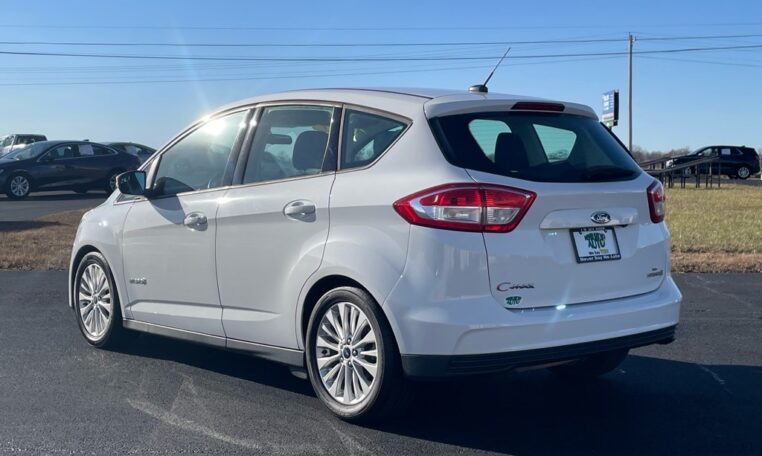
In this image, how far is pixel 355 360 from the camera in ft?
15.3

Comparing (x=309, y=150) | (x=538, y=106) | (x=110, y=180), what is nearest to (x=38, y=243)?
(x=309, y=150)

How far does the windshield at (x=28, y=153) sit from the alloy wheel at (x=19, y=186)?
678mm

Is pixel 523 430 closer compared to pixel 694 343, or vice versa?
pixel 523 430

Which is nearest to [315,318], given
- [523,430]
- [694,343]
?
[523,430]

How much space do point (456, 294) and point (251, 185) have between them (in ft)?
5.47

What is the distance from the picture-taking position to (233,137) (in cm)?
563

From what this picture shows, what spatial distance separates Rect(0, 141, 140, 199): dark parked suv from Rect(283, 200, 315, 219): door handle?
19.4 m

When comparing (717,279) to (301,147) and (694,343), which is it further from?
(301,147)

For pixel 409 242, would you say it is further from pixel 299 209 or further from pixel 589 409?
pixel 589 409

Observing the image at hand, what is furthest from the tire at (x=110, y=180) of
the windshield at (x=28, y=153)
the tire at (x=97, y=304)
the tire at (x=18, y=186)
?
the tire at (x=97, y=304)

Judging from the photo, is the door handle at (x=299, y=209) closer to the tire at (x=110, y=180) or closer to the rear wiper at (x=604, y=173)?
the rear wiper at (x=604, y=173)

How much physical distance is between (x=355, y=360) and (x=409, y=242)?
78 cm

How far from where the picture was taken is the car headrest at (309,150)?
504 cm

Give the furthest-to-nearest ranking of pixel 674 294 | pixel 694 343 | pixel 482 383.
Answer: pixel 694 343, pixel 482 383, pixel 674 294
